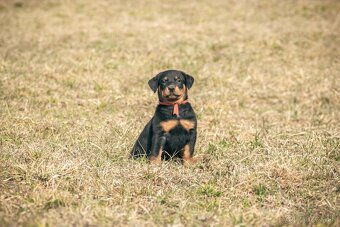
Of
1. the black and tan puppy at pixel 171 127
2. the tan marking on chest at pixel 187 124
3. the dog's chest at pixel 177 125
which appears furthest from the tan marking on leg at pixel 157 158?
the tan marking on chest at pixel 187 124

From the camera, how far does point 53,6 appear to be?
57.8ft

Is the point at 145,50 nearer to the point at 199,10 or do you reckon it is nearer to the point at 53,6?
the point at 199,10

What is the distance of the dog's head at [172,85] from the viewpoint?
219 inches

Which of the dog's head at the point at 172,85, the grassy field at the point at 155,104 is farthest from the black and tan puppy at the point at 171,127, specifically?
the grassy field at the point at 155,104

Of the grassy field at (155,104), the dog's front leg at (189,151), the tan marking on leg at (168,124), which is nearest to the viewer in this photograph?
the grassy field at (155,104)

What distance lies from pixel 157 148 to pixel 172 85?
32.2 inches

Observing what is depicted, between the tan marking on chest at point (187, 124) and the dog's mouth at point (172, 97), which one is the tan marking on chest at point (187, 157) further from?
the dog's mouth at point (172, 97)

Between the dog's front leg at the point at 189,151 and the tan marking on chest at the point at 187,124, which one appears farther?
the dog's front leg at the point at 189,151

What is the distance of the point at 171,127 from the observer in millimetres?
5527

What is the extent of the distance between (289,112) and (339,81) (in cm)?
238

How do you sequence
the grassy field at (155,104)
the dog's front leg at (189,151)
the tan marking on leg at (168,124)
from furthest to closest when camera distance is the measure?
the dog's front leg at (189,151) < the tan marking on leg at (168,124) < the grassy field at (155,104)

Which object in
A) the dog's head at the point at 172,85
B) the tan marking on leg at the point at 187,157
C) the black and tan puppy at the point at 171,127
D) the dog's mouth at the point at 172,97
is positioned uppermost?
the dog's head at the point at 172,85

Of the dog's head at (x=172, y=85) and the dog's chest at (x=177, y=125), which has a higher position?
the dog's head at (x=172, y=85)

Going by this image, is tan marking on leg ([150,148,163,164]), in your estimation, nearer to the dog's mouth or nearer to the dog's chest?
the dog's chest
